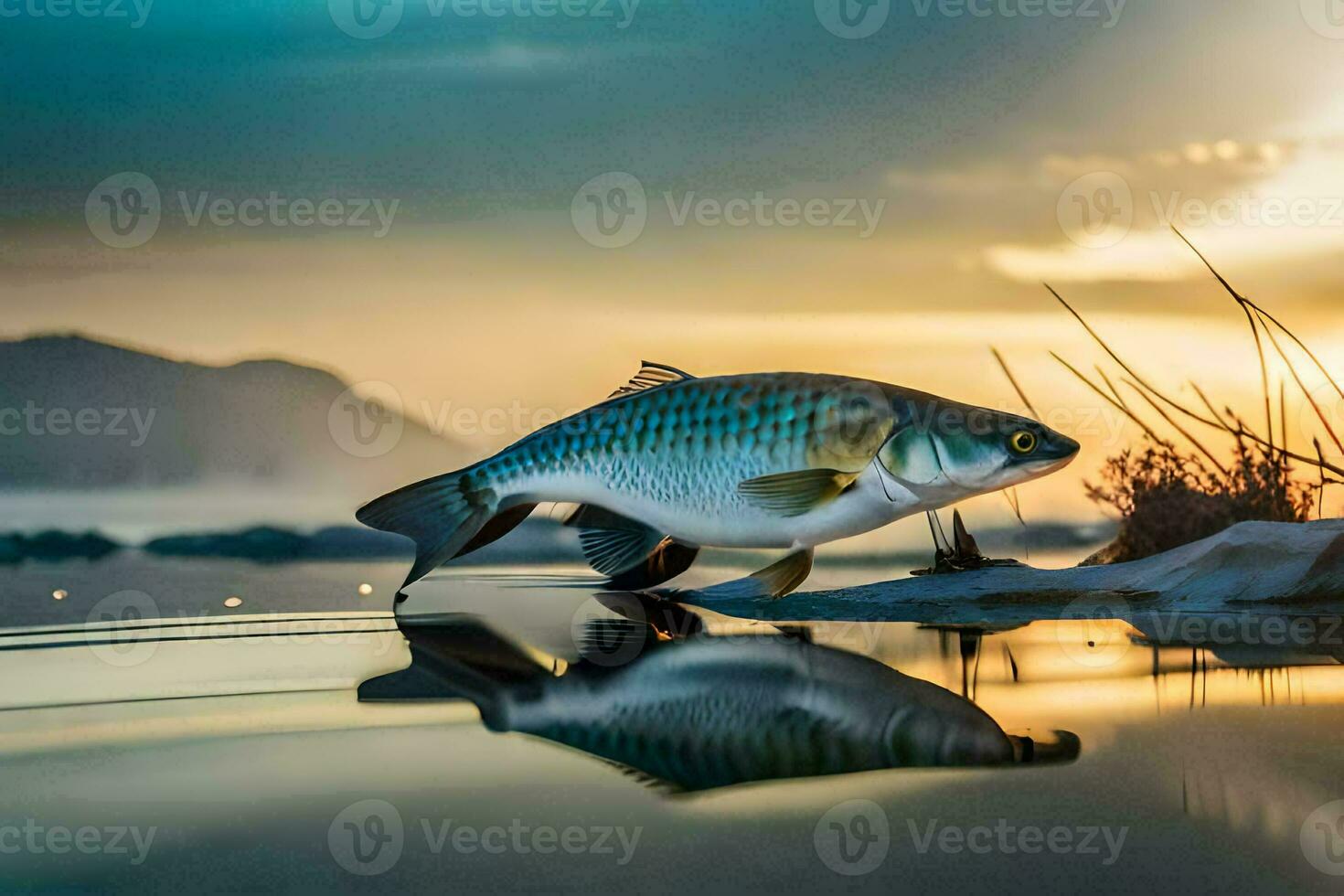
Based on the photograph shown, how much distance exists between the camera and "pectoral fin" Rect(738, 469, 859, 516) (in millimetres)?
1926

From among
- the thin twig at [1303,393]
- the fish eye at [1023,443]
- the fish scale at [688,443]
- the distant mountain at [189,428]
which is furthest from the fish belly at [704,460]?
the thin twig at [1303,393]

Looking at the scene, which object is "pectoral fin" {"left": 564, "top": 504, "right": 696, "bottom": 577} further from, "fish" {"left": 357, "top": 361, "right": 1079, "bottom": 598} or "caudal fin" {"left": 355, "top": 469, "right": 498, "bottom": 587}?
"caudal fin" {"left": 355, "top": 469, "right": 498, "bottom": 587}

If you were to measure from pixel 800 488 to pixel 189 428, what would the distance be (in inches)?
71.0

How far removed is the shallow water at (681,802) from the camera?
33.2 inches

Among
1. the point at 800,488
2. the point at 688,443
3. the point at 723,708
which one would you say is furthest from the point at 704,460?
the point at 723,708

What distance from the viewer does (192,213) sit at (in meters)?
3.04

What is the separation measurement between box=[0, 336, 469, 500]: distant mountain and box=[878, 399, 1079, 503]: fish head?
4.51ft

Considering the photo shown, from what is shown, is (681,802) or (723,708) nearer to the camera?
(681,802)

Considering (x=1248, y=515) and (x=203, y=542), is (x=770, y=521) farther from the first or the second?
A: (x=203, y=542)

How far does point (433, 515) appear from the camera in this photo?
2.01 m

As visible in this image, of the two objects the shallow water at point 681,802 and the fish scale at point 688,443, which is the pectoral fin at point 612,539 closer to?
the fish scale at point 688,443

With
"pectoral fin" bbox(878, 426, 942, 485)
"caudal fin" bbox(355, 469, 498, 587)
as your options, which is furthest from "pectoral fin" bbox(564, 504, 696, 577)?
"pectoral fin" bbox(878, 426, 942, 485)

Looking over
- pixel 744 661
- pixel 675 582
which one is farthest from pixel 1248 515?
pixel 744 661

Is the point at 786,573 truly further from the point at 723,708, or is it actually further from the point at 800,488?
the point at 723,708
